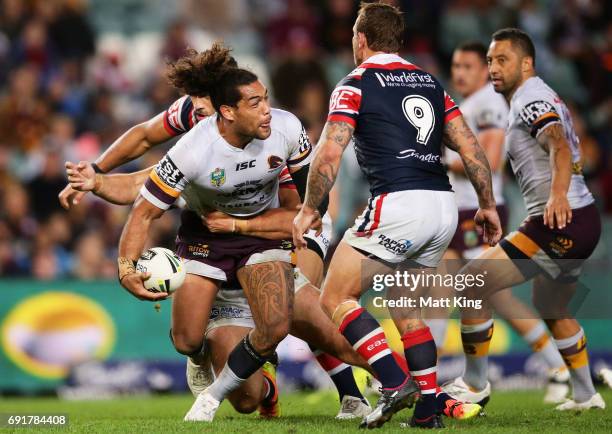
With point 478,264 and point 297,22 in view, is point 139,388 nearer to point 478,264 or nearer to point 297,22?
point 478,264

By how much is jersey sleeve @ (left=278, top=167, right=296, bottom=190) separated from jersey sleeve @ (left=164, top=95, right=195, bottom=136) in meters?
0.93

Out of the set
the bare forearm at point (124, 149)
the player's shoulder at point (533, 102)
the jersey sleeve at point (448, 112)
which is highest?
the jersey sleeve at point (448, 112)

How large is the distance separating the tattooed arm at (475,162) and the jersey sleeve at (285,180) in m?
1.14

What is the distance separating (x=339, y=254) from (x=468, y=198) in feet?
10.6

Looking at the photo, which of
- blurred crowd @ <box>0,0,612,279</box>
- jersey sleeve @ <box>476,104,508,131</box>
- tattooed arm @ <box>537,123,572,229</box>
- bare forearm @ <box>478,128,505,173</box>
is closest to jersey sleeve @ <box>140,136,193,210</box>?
tattooed arm @ <box>537,123,572,229</box>

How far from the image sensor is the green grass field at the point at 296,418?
6.33m

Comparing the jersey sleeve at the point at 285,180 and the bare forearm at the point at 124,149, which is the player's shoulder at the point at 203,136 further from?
the bare forearm at the point at 124,149

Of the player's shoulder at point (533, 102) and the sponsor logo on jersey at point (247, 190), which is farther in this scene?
the player's shoulder at point (533, 102)

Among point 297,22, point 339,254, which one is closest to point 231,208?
point 339,254

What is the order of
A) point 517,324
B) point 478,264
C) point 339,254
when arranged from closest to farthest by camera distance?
point 339,254, point 478,264, point 517,324

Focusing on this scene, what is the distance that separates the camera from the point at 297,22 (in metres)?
15.5

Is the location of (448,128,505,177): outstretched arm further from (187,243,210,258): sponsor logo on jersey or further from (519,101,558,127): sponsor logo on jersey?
(187,243,210,258): sponsor logo on jersey

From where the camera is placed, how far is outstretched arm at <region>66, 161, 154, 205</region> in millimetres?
7148

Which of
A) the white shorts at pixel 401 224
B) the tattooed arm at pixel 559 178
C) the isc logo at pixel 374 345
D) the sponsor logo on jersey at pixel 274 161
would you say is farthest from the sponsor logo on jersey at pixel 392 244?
the tattooed arm at pixel 559 178
